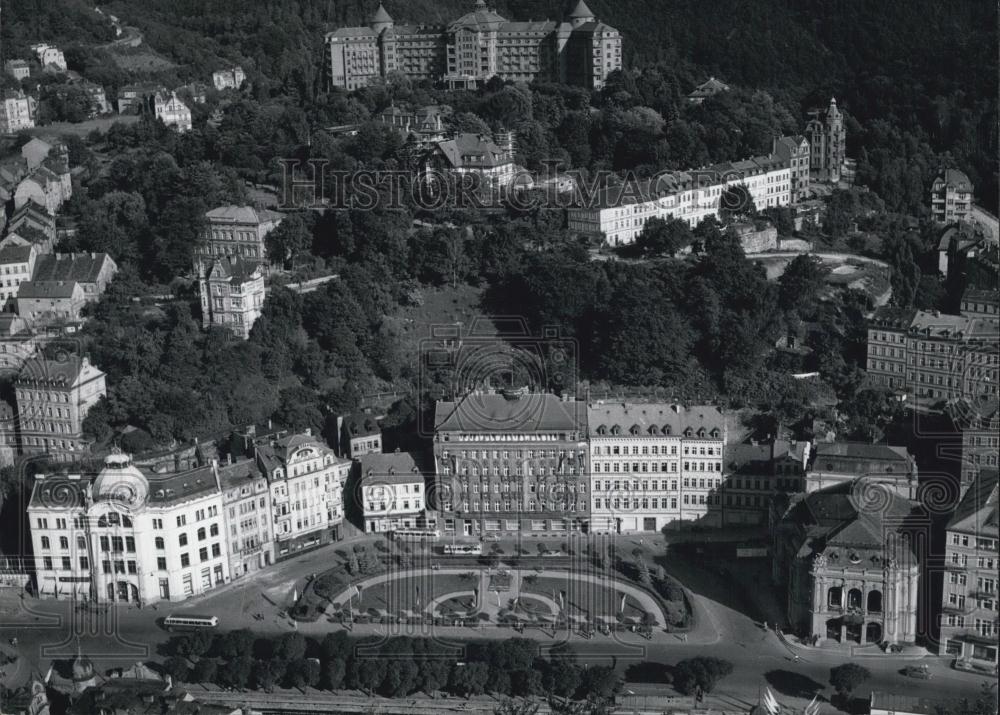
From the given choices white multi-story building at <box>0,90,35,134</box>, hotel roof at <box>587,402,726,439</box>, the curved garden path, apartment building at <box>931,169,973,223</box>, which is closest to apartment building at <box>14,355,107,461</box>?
the curved garden path

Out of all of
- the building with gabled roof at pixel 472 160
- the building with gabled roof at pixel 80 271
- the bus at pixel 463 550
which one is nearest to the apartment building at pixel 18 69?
the building with gabled roof at pixel 80 271

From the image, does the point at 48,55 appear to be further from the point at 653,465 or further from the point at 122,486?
the point at 653,465

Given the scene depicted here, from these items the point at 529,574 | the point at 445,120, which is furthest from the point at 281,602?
the point at 445,120

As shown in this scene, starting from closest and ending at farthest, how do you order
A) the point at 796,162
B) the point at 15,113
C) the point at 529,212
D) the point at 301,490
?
the point at 301,490 → the point at 529,212 → the point at 796,162 → the point at 15,113

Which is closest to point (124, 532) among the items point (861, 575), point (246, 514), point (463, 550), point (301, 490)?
point (246, 514)

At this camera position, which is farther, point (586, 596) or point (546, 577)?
point (546, 577)

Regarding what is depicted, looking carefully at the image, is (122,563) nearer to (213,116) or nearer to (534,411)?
(534,411)

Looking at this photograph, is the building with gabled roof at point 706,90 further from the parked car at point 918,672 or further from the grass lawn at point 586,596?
the parked car at point 918,672
